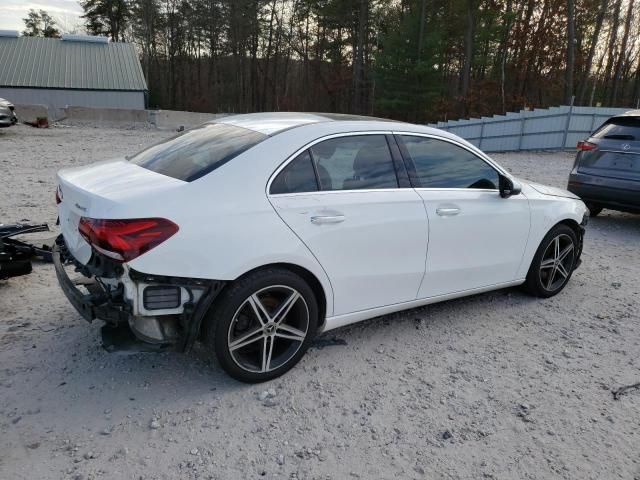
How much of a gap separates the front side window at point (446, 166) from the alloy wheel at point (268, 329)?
52.7 inches

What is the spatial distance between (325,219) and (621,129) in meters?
5.98

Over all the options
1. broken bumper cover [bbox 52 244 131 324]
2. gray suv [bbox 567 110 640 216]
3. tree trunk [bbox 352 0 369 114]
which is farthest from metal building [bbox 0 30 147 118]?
broken bumper cover [bbox 52 244 131 324]

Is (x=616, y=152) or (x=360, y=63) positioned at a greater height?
(x=360, y=63)

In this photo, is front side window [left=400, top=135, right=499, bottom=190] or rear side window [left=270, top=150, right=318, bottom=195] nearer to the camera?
rear side window [left=270, top=150, right=318, bottom=195]

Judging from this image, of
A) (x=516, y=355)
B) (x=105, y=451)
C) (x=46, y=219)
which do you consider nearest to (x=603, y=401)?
(x=516, y=355)

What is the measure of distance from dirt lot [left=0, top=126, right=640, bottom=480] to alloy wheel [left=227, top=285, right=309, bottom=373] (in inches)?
6.6

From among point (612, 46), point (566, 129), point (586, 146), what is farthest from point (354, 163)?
point (612, 46)

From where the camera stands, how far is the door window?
3.24 meters

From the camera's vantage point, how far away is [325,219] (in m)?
3.09

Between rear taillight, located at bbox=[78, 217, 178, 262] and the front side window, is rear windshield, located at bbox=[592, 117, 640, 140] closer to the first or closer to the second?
the front side window

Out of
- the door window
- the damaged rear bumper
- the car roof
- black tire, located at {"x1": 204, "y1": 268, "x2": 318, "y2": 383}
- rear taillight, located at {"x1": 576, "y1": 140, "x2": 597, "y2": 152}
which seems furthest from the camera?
rear taillight, located at {"x1": 576, "y1": 140, "x2": 597, "y2": 152}

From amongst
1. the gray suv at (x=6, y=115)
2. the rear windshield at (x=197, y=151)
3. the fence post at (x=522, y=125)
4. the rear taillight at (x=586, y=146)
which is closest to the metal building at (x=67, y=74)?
the gray suv at (x=6, y=115)

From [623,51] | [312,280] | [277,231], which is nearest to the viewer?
[277,231]

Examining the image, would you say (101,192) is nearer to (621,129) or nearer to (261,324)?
(261,324)
